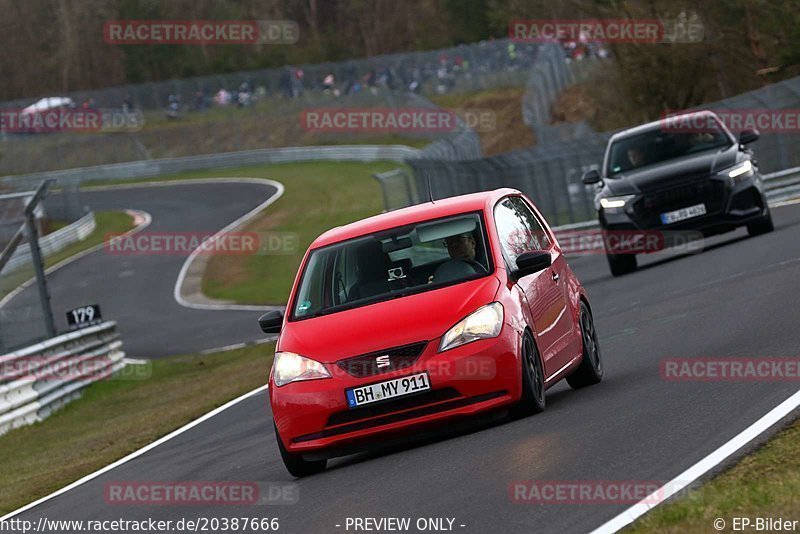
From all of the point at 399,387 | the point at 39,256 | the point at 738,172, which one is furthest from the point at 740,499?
the point at 39,256

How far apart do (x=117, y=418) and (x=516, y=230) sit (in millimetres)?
10538

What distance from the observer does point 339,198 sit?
56.8 metres

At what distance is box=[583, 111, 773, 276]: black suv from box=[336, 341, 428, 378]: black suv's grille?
1149 centimetres

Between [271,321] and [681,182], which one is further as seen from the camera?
[681,182]

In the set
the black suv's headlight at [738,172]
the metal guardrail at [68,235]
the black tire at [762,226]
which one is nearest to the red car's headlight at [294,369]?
the black suv's headlight at [738,172]

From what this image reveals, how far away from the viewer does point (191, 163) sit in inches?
3196

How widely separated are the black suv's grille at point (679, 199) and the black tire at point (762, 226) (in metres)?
1.43

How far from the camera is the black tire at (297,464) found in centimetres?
972

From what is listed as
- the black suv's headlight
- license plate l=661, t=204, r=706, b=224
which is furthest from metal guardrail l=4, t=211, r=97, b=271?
the black suv's headlight

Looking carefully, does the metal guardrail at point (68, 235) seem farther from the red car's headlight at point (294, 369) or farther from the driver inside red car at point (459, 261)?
the red car's headlight at point (294, 369)

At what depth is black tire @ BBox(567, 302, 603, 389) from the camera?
446 inches

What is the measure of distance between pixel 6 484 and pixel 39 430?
5673 millimetres

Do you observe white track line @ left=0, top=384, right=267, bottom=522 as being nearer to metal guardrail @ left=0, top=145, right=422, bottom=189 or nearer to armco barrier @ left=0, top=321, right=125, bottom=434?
armco barrier @ left=0, top=321, right=125, bottom=434

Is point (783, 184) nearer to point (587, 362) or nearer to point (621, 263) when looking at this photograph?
point (621, 263)
